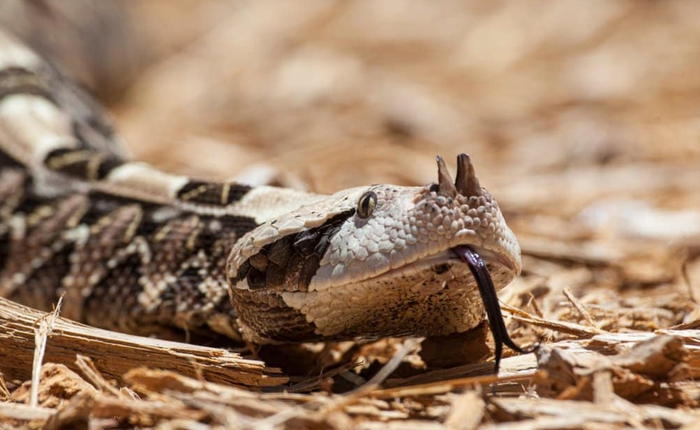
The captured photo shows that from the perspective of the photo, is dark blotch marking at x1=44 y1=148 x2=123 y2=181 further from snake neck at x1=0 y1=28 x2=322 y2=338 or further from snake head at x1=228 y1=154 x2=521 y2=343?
snake head at x1=228 y1=154 x2=521 y2=343

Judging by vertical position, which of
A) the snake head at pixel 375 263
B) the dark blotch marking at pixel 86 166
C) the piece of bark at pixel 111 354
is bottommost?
the piece of bark at pixel 111 354

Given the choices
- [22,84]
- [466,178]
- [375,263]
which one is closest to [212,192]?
[375,263]

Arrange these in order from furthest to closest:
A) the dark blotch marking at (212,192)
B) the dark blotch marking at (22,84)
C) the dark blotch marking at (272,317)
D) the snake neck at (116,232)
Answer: the dark blotch marking at (22,84)
the dark blotch marking at (212,192)
the snake neck at (116,232)
the dark blotch marking at (272,317)

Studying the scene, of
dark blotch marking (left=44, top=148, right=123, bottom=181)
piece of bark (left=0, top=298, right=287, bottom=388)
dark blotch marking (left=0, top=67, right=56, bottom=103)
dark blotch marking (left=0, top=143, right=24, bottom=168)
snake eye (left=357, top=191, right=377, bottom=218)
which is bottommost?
piece of bark (left=0, top=298, right=287, bottom=388)

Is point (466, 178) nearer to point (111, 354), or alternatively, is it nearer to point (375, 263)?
point (375, 263)

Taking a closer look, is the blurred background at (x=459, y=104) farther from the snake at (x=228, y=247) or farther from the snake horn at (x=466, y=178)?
the snake horn at (x=466, y=178)

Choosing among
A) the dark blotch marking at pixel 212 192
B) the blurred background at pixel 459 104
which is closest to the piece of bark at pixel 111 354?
the dark blotch marking at pixel 212 192

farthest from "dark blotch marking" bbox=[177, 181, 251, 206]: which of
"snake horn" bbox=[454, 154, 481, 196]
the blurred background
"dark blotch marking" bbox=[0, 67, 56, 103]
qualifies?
"dark blotch marking" bbox=[0, 67, 56, 103]

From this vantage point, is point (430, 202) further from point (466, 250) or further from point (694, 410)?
point (694, 410)

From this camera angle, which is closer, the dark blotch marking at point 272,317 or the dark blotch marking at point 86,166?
the dark blotch marking at point 272,317
